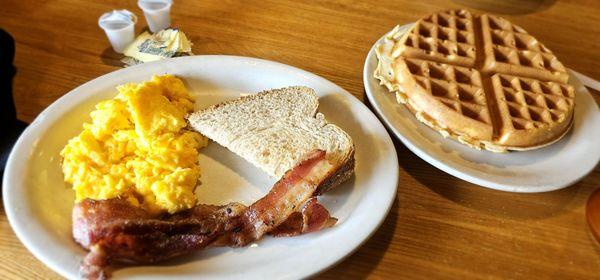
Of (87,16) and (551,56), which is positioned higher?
(551,56)

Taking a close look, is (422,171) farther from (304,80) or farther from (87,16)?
(87,16)

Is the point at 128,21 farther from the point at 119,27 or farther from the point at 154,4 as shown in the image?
the point at 154,4

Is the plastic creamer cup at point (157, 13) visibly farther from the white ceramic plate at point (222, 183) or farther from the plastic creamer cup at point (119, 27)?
the white ceramic plate at point (222, 183)

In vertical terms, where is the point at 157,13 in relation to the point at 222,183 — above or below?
above

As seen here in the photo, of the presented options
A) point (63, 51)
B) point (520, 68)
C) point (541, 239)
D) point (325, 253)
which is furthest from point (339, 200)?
point (63, 51)

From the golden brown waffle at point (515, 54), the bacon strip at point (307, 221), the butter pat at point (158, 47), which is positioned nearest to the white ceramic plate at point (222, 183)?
the bacon strip at point (307, 221)

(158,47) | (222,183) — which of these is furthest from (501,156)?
(158,47)
